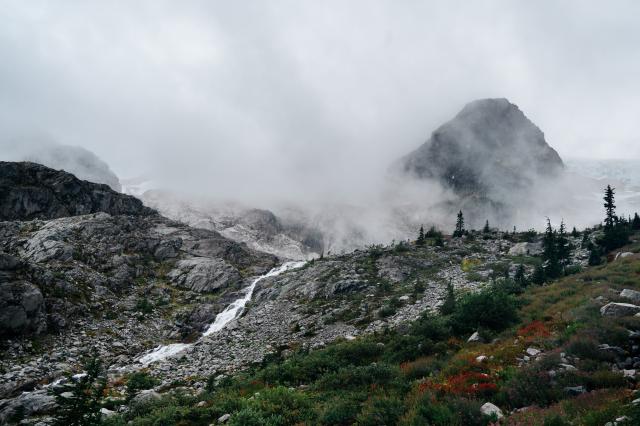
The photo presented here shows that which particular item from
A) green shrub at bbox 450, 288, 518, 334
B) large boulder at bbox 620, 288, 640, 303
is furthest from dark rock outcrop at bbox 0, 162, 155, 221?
large boulder at bbox 620, 288, 640, 303

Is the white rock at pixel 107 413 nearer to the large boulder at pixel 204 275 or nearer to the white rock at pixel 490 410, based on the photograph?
the white rock at pixel 490 410

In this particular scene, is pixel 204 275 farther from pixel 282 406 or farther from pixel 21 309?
pixel 282 406

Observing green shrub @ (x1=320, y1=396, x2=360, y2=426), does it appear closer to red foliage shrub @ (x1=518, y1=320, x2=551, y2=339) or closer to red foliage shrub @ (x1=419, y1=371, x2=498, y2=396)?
red foliage shrub @ (x1=419, y1=371, x2=498, y2=396)

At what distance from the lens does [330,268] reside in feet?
206

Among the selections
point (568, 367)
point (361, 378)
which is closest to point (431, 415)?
point (568, 367)

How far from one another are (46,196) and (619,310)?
12531cm

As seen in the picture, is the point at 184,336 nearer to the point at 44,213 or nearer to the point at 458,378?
the point at 458,378

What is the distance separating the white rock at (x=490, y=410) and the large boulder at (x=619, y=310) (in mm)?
10021

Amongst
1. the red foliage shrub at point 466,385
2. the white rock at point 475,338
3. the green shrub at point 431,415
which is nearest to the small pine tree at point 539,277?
the white rock at point 475,338

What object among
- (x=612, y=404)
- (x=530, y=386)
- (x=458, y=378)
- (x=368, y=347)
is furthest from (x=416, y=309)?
(x=612, y=404)

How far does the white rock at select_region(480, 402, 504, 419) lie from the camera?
1100cm

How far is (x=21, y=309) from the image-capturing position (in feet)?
141

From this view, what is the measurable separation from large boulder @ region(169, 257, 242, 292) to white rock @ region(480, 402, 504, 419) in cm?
6897

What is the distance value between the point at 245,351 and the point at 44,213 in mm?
92524
